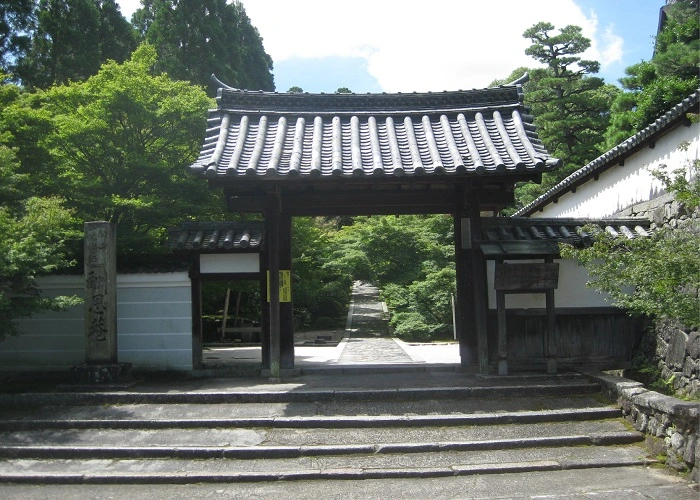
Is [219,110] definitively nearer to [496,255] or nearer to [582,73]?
[496,255]

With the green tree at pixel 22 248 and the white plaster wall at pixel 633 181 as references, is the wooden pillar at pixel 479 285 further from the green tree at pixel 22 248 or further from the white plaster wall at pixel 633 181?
the green tree at pixel 22 248

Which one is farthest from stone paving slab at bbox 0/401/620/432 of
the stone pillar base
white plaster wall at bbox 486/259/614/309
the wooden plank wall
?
white plaster wall at bbox 486/259/614/309

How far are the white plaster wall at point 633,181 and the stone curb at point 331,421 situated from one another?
3698mm

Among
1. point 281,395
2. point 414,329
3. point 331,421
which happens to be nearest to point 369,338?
point 414,329

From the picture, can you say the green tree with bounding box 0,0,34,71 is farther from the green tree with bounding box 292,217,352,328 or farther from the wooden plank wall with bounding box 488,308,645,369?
the wooden plank wall with bounding box 488,308,645,369

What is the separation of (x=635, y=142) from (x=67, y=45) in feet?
80.1

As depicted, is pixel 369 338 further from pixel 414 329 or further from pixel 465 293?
pixel 465 293

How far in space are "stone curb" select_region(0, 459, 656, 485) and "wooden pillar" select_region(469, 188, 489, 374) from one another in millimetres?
3122

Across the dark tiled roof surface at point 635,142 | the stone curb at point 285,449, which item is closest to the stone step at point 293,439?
the stone curb at point 285,449

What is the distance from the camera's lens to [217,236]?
10750mm

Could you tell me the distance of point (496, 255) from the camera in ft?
32.2

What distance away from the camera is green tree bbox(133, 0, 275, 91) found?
27.1 meters

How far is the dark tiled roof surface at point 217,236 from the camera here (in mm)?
10492

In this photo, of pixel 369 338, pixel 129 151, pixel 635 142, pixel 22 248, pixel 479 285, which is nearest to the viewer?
pixel 22 248
